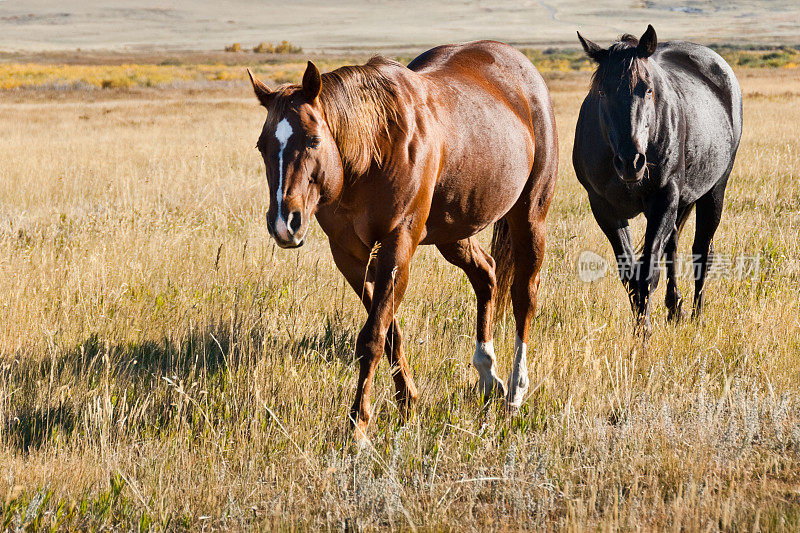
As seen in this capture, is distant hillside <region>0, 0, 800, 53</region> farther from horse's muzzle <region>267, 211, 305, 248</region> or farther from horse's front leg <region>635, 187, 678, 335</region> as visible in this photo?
horse's muzzle <region>267, 211, 305, 248</region>

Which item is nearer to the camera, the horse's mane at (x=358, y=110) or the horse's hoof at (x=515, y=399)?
the horse's mane at (x=358, y=110)

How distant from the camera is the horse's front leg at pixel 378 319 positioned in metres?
3.45

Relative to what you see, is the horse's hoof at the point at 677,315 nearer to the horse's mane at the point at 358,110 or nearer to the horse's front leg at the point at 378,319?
the horse's front leg at the point at 378,319

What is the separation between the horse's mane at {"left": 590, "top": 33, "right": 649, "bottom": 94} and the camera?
4.94 metres

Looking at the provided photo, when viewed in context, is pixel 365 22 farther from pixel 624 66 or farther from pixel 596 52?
pixel 624 66

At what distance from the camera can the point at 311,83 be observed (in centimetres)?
300

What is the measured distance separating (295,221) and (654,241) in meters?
3.30

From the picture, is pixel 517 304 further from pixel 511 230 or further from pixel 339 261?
pixel 339 261

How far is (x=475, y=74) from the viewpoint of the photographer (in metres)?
4.49

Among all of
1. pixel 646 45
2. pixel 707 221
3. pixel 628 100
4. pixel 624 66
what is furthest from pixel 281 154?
pixel 707 221

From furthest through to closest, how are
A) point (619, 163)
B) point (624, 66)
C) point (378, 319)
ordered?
point (624, 66)
point (619, 163)
point (378, 319)

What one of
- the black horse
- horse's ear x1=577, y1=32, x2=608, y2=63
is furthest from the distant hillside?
horse's ear x1=577, y1=32, x2=608, y2=63

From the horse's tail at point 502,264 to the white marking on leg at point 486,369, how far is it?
1.95 feet

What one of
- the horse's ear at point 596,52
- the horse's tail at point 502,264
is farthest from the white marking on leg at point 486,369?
the horse's ear at point 596,52
